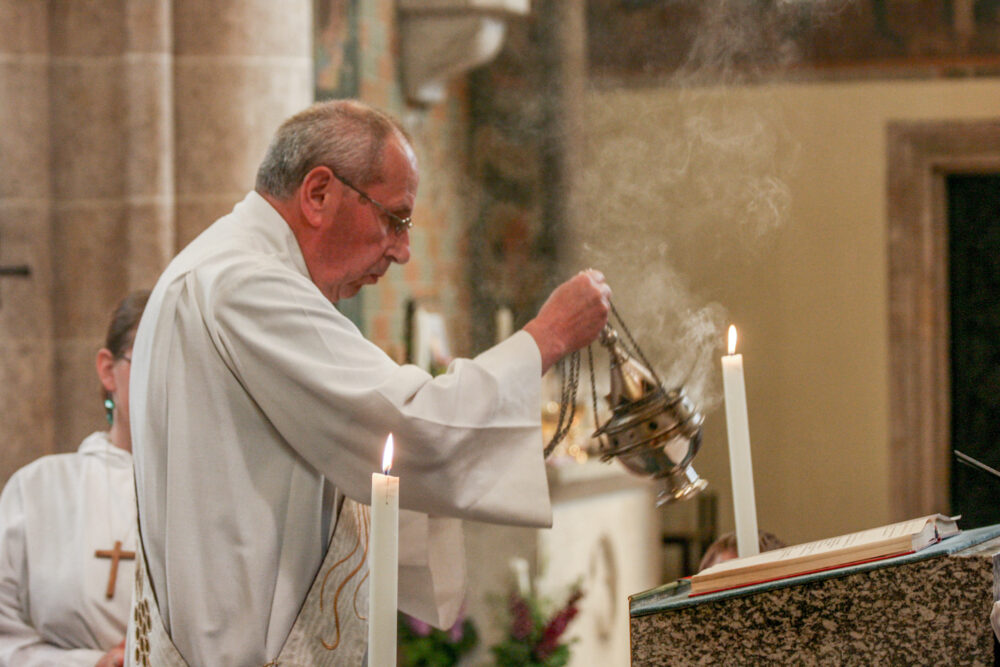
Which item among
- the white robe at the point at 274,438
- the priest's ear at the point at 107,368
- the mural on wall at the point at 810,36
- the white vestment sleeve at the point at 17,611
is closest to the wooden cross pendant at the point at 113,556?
the white vestment sleeve at the point at 17,611

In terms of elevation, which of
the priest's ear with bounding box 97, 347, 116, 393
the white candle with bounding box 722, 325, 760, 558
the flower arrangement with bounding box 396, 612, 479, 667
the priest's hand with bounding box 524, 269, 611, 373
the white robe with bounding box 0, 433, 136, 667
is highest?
the priest's hand with bounding box 524, 269, 611, 373

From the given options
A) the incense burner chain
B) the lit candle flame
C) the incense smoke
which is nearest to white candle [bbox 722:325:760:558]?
the incense burner chain

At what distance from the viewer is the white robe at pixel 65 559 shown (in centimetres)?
237

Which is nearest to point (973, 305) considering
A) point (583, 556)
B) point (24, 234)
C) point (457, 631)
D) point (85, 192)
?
Answer: point (583, 556)

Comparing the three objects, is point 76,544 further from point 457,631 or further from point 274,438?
point 457,631

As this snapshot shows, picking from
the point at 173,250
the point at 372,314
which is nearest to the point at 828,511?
the point at 372,314

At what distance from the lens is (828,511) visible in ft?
20.7

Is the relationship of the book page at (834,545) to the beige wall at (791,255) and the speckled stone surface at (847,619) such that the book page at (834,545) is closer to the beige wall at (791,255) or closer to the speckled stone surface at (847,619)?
the speckled stone surface at (847,619)

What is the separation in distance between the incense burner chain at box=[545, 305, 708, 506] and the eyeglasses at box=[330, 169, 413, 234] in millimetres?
409

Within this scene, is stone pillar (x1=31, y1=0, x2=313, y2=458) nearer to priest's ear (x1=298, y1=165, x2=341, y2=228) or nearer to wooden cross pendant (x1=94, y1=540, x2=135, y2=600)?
wooden cross pendant (x1=94, y1=540, x2=135, y2=600)

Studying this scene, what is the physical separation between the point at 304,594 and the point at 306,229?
0.58 m

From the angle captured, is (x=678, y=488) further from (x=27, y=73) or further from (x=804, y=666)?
(x=27, y=73)

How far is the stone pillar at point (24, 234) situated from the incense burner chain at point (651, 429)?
2.10 m

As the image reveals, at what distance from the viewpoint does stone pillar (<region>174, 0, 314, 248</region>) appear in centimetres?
349
